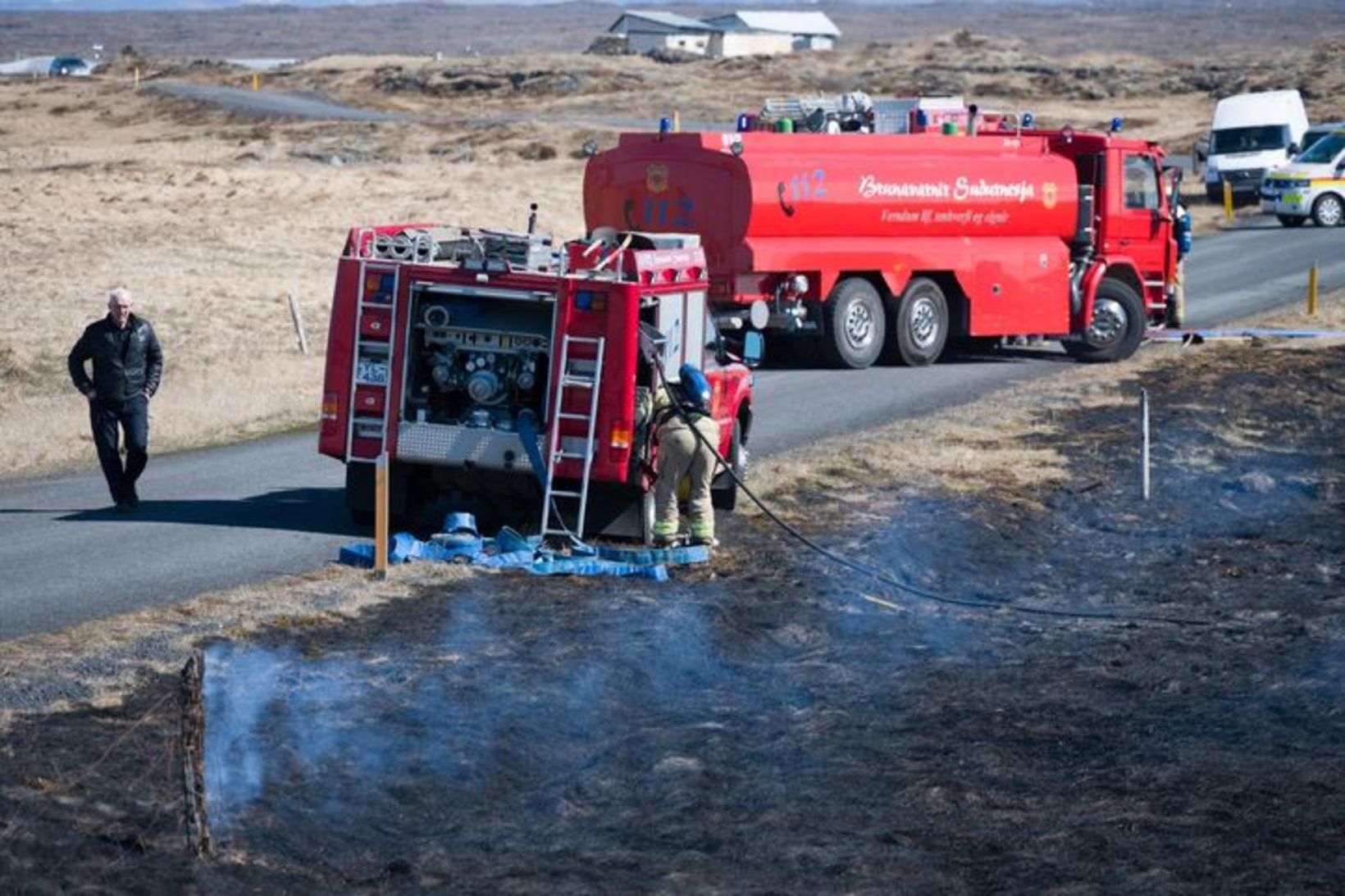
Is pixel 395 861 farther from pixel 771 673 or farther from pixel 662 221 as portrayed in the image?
pixel 662 221

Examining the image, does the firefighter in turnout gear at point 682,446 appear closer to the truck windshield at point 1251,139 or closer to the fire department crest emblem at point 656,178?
the fire department crest emblem at point 656,178

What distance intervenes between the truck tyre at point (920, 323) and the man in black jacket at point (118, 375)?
1201cm

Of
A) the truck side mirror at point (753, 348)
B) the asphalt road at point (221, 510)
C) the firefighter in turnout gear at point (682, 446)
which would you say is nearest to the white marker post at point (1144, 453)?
the asphalt road at point (221, 510)

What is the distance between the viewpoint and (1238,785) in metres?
11.1

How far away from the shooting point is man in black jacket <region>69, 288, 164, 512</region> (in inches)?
655

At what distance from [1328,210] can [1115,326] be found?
21.4 meters

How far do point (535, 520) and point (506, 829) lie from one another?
615cm

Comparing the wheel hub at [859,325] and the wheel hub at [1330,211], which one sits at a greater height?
the wheel hub at [1330,211]

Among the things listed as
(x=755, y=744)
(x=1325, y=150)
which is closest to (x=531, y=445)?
(x=755, y=744)

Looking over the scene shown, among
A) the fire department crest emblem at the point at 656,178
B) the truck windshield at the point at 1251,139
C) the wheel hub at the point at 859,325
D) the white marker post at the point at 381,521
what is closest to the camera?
the white marker post at the point at 381,521

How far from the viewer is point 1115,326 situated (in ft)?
93.7

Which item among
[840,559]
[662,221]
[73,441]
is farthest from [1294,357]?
[73,441]

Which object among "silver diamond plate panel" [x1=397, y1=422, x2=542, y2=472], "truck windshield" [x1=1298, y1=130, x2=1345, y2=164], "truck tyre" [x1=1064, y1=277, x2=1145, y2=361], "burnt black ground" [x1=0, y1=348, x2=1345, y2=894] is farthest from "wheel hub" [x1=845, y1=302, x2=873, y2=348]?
"truck windshield" [x1=1298, y1=130, x2=1345, y2=164]

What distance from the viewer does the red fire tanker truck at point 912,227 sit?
24828mm
